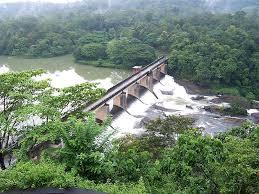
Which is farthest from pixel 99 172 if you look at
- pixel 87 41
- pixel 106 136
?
pixel 87 41

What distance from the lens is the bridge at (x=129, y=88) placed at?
2965cm

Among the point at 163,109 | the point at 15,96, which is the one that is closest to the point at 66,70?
the point at 163,109

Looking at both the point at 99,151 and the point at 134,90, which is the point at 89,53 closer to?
the point at 134,90

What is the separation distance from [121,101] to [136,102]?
12.2ft

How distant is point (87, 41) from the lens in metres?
65.5

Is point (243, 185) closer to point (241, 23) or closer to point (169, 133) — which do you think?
point (169, 133)

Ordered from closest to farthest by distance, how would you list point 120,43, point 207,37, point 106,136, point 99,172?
point 99,172
point 106,136
point 207,37
point 120,43

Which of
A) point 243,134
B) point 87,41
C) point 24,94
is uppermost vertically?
point 24,94

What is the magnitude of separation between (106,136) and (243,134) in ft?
25.7

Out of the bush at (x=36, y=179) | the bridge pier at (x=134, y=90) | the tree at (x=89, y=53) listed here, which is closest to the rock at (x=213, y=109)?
the bridge pier at (x=134, y=90)

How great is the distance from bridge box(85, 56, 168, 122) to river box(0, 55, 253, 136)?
0.88 meters

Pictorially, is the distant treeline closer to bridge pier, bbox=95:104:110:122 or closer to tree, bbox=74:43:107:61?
tree, bbox=74:43:107:61

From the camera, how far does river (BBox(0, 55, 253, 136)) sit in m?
32.3

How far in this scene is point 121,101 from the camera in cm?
3406
